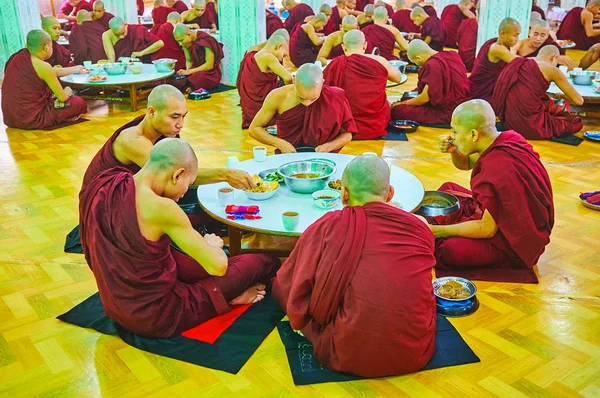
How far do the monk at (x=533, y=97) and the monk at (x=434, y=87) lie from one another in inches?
19.7

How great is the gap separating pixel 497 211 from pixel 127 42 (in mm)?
7053

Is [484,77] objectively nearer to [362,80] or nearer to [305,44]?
[362,80]

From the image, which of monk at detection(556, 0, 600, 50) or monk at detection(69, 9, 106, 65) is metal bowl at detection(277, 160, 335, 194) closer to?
monk at detection(69, 9, 106, 65)

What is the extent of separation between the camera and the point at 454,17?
12.7 m

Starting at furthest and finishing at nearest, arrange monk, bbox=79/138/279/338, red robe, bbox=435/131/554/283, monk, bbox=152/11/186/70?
monk, bbox=152/11/186/70 → red robe, bbox=435/131/554/283 → monk, bbox=79/138/279/338

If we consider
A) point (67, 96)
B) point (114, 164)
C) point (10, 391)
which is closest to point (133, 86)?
point (67, 96)

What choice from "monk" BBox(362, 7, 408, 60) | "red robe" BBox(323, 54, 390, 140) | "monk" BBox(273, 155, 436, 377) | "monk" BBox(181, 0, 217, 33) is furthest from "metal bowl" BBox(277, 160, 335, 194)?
"monk" BBox(181, 0, 217, 33)

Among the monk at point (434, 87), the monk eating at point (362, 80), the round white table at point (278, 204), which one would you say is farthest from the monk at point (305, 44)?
the round white table at point (278, 204)

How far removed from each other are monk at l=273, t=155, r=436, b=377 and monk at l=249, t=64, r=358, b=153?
2121mm

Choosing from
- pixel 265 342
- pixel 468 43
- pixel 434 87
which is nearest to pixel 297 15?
pixel 468 43

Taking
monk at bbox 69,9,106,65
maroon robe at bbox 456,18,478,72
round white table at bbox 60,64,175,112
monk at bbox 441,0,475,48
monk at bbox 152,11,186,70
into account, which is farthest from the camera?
monk at bbox 441,0,475,48

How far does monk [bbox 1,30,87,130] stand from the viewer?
6938 millimetres

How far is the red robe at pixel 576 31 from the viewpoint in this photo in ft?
42.1

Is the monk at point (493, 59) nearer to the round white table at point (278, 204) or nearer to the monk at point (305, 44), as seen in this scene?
the monk at point (305, 44)
